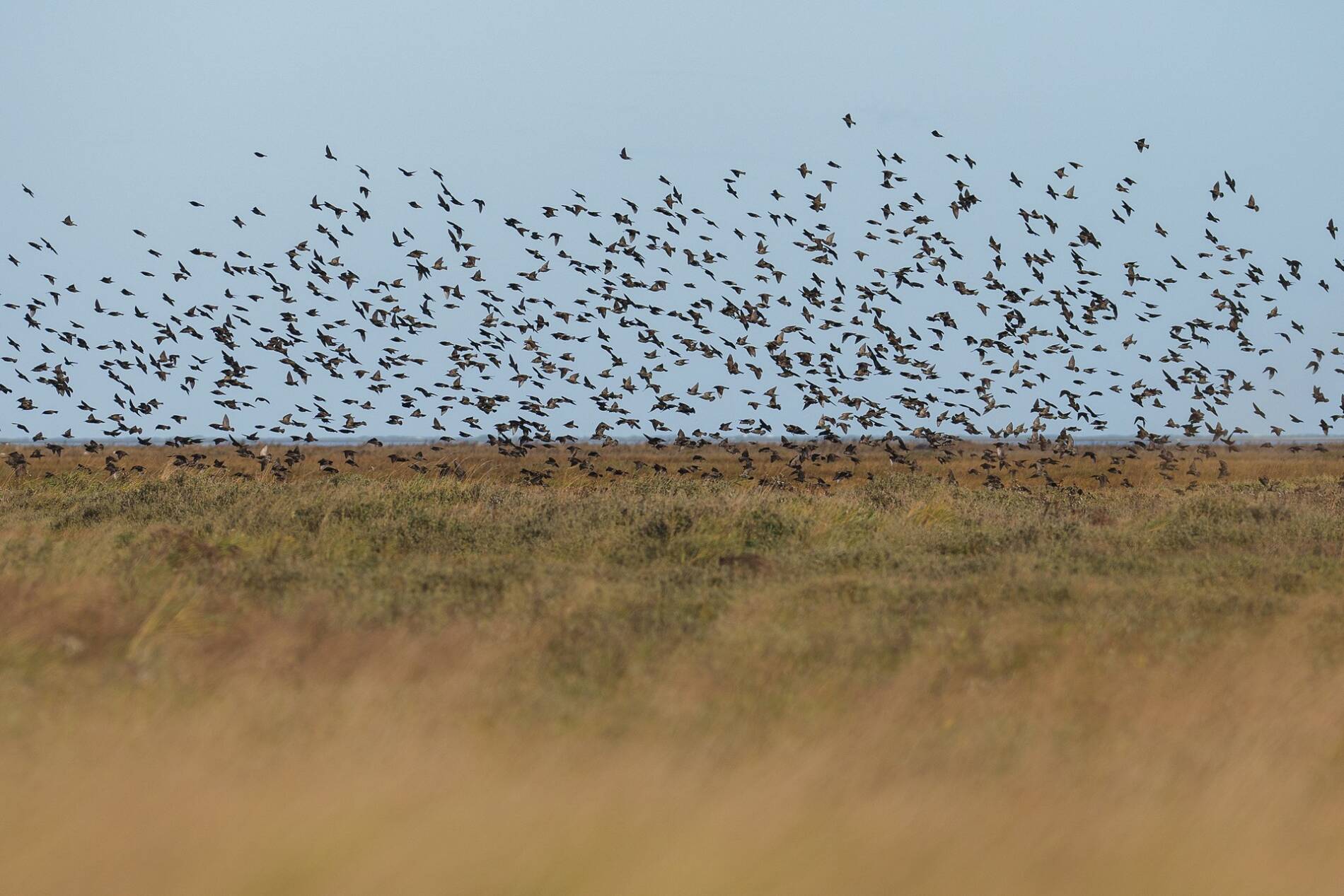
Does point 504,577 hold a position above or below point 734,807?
below

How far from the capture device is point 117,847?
6.11 m

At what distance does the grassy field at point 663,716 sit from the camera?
240 inches

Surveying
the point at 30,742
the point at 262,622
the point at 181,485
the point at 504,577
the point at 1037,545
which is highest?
the point at 30,742

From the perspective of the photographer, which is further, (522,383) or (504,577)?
(522,383)

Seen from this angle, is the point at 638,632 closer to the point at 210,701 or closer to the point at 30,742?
the point at 210,701

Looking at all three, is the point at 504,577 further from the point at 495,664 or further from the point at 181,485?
the point at 181,485

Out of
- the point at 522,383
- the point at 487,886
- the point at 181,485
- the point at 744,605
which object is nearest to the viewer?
the point at 487,886

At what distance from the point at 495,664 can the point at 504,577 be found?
12.6 ft

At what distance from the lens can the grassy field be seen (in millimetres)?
6094

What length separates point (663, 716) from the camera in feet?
27.3

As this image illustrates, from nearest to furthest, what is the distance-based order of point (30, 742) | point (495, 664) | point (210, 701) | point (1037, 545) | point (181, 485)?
1. point (30, 742)
2. point (210, 701)
3. point (495, 664)
4. point (1037, 545)
5. point (181, 485)

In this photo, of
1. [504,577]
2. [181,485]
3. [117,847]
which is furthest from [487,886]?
[181,485]

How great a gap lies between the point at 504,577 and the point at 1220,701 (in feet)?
24.2

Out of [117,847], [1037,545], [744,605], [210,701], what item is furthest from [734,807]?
[1037,545]
